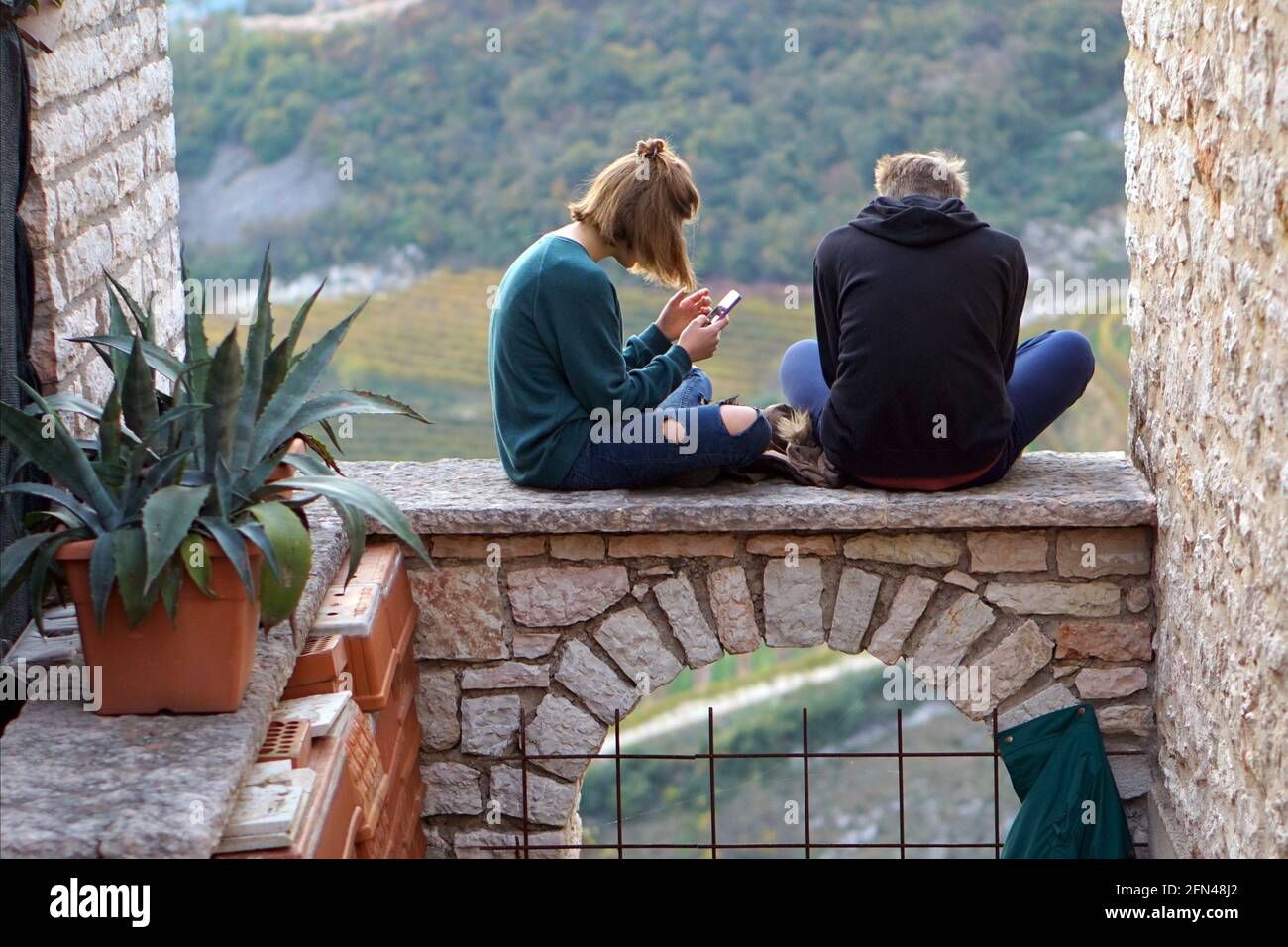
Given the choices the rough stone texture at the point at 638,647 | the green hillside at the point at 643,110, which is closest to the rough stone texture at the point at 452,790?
the rough stone texture at the point at 638,647

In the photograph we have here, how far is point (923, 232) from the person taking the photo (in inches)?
130

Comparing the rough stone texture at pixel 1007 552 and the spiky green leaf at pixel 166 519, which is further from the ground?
the spiky green leaf at pixel 166 519

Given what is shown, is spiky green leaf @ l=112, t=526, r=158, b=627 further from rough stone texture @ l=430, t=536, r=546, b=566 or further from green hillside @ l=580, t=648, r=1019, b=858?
green hillside @ l=580, t=648, r=1019, b=858

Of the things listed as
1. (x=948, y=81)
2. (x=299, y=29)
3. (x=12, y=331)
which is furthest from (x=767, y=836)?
(x=12, y=331)

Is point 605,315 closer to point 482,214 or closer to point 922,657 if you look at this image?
point 922,657

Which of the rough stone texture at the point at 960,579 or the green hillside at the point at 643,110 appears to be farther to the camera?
the green hillside at the point at 643,110

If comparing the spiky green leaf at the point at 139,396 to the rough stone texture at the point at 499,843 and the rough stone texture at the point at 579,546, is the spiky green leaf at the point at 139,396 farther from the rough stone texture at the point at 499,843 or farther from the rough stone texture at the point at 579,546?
the rough stone texture at the point at 499,843

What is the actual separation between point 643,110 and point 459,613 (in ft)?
61.4

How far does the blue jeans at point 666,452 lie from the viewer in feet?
11.1

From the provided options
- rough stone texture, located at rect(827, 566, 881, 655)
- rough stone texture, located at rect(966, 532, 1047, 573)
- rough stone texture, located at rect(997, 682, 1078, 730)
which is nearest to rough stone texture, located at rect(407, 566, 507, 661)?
rough stone texture, located at rect(827, 566, 881, 655)

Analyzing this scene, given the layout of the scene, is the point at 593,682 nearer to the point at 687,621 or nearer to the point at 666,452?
the point at 687,621

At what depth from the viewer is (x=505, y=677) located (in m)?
3.58

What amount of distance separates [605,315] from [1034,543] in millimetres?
1108

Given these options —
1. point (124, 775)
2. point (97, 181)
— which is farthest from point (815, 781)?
point (124, 775)
